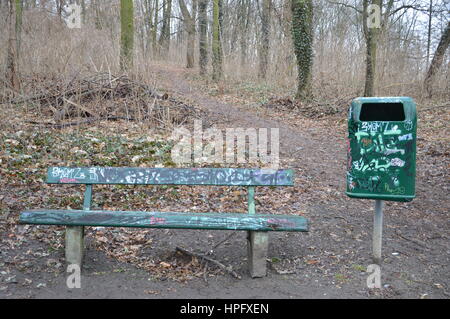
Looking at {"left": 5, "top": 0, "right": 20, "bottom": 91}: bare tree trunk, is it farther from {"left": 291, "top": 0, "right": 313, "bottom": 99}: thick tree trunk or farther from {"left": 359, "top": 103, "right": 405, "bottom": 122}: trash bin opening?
{"left": 291, "top": 0, "right": 313, "bottom": 99}: thick tree trunk

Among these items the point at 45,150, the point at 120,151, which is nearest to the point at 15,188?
the point at 45,150

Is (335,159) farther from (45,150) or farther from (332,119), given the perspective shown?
(45,150)

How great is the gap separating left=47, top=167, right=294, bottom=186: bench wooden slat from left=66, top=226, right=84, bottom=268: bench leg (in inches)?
19.2

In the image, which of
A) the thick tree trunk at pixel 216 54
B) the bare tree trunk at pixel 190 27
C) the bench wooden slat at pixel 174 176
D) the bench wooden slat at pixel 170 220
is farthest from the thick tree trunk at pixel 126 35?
the bare tree trunk at pixel 190 27

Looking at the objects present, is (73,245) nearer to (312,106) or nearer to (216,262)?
(216,262)

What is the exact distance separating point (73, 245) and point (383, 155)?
2685 mm

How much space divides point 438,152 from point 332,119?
12.0ft

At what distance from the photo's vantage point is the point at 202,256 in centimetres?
387

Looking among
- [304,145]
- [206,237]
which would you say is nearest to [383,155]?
[206,237]

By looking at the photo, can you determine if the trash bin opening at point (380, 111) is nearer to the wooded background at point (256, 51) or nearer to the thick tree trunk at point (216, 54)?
the wooded background at point (256, 51)

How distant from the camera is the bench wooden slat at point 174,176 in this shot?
3.90 metres

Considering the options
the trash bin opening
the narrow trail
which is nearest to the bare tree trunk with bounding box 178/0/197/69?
the narrow trail
